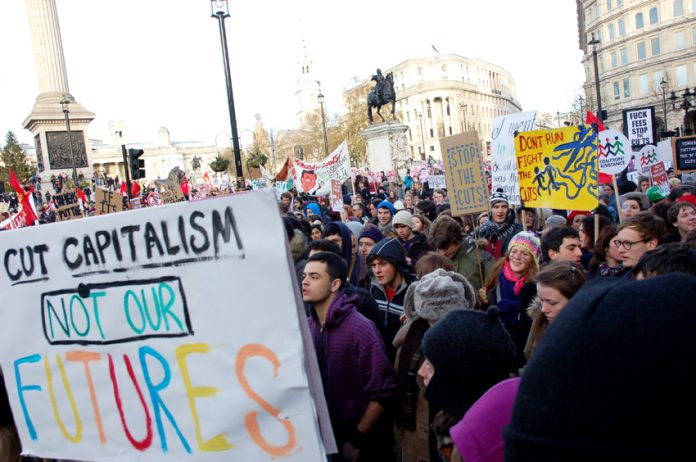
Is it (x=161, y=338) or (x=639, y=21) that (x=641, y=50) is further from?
(x=161, y=338)

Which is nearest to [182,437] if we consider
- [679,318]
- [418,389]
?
[418,389]

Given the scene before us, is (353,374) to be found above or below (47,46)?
below

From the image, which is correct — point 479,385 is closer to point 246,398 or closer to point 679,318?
point 246,398

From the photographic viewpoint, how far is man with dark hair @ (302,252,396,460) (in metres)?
3.02

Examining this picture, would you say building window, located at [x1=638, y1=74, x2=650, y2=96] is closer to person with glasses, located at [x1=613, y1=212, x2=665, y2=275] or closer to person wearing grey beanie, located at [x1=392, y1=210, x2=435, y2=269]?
person wearing grey beanie, located at [x1=392, y1=210, x2=435, y2=269]

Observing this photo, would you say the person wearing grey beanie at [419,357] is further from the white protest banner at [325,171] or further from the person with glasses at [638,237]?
the white protest banner at [325,171]

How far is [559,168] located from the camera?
5793 millimetres

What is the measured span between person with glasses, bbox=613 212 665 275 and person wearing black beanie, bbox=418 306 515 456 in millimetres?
2428

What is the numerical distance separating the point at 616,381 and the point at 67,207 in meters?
8.55

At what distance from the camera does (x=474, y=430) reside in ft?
5.64

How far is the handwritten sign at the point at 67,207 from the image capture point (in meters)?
8.37

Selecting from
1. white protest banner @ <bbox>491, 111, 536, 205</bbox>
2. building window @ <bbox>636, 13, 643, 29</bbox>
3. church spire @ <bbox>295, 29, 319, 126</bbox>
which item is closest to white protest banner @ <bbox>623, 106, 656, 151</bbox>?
white protest banner @ <bbox>491, 111, 536, 205</bbox>

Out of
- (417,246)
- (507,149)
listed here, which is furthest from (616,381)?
(507,149)

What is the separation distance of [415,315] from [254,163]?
26.6 metres
